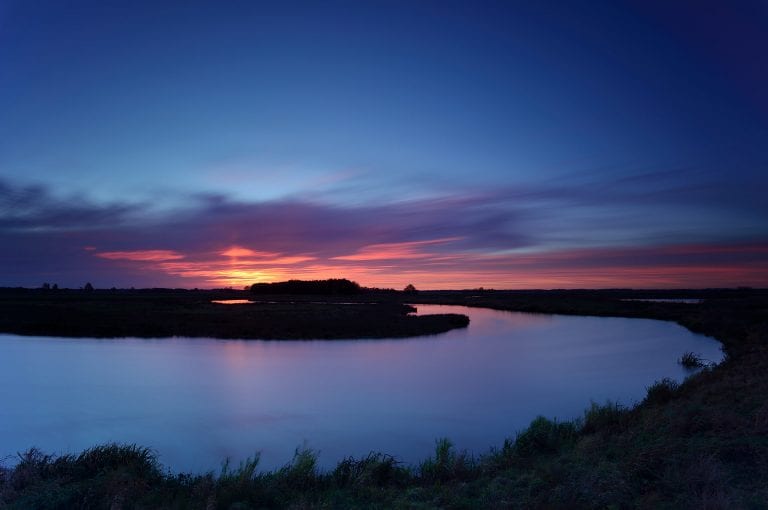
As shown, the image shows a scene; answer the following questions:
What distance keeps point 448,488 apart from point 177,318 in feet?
136

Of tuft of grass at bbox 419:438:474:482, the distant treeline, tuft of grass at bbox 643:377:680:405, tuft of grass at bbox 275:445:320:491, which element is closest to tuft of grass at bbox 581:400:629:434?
tuft of grass at bbox 643:377:680:405

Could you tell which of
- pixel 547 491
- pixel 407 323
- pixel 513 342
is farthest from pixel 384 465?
pixel 407 323

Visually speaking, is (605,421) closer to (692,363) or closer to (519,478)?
(519,478)

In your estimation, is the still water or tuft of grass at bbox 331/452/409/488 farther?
the still water

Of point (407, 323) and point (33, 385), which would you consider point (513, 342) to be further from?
point (33, 385)

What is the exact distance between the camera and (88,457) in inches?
383

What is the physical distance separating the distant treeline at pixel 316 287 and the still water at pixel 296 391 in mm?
109217

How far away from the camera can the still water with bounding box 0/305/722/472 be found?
47.7 ft

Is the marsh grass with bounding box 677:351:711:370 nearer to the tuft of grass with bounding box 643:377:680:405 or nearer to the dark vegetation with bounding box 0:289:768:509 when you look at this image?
the tuft of grass with bounding box 643:377:680:405

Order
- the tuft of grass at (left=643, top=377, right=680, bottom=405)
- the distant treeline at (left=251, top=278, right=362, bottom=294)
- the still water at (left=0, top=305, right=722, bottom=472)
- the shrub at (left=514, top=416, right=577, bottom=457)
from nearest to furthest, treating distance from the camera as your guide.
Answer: the shrub at (left=514, top=416, right=577, bottom=457) → the still water at (left=0, top=305, right=722, bottom=472) → the tuft of grass at (left=643, top=377, right=680, bottom=405) → the distant treeline at (left=251, top=278, right=362, bottom=294)

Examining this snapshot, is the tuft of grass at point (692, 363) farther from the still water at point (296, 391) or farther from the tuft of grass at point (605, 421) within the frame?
the tuft of grass at point (605, 421)

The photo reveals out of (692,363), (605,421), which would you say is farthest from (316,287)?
(605,421)

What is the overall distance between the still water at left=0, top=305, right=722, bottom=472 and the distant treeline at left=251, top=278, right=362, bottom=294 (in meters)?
109

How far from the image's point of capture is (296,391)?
68.4ft
